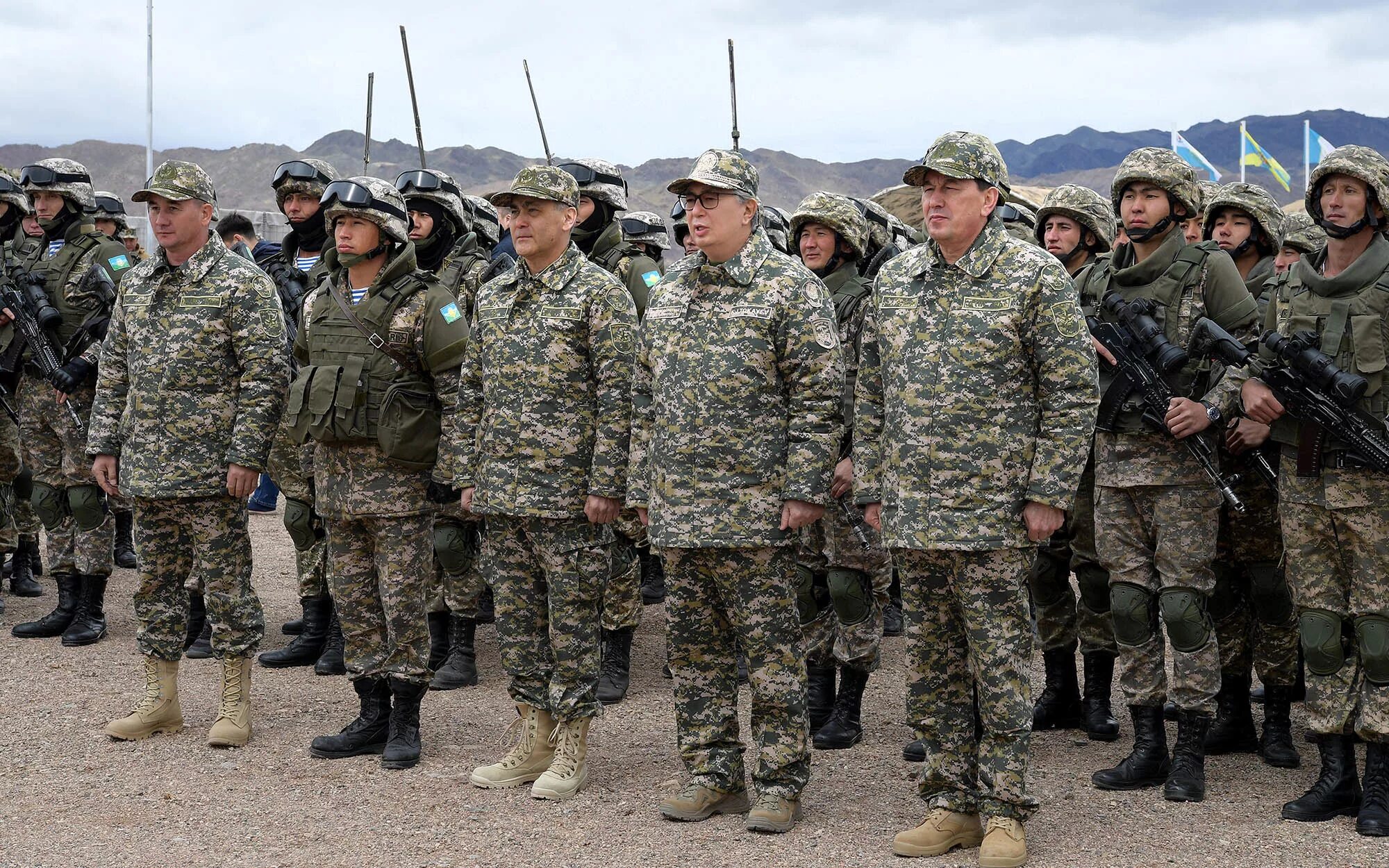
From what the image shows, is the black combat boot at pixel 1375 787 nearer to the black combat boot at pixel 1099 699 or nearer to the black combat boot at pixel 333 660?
the black combat boot at pixel 1099 699

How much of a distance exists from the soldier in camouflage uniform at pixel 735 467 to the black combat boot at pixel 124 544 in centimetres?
654

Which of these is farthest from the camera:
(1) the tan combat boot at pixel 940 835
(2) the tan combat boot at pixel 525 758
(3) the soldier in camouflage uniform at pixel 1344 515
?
(2) the tan combat boot at pixel 525 758

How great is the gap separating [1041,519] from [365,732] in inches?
125

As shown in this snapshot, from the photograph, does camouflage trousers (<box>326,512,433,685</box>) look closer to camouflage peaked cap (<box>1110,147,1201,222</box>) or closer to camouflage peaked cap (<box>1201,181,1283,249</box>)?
camouflage peaked cap (<box>1110,147,1201,222</box>)

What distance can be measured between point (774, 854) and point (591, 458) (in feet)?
5.54

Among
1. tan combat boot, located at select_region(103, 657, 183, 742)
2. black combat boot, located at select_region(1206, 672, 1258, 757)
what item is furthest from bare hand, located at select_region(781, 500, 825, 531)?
tan combat boot, located at select_region(103, 657, 183, 742)

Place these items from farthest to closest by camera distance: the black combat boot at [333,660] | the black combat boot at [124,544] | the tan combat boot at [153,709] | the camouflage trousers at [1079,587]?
the black combat boot at [124,544] → the black combat boot at [333,660] → the tan combat boot at [153,709] → the camouflage trousers at [1079,587]

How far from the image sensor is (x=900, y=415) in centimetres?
462

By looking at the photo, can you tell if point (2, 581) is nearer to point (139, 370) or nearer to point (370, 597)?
point (139, 370)

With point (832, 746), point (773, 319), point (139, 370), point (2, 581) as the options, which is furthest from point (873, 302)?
point (2, 581)

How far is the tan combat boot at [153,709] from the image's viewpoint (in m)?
6.17

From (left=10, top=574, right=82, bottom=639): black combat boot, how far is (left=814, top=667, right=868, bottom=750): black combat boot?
489 centimetres

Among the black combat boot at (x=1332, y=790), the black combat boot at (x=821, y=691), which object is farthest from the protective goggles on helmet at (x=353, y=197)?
the black combat boot at (x=1332, y=790)

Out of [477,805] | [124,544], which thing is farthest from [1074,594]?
[124,544]
